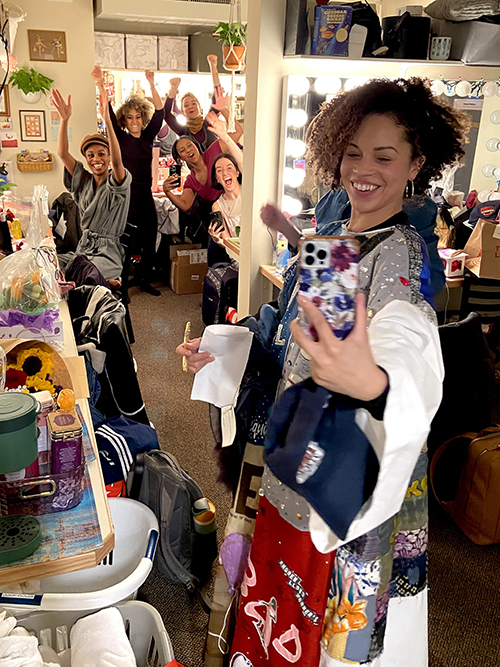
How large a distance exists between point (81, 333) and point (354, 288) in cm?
177

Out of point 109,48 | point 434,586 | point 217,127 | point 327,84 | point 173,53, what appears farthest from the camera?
point 173,53

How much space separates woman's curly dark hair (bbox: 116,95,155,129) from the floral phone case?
15.5 feet

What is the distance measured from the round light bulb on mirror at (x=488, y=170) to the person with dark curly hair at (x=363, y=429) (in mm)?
2444

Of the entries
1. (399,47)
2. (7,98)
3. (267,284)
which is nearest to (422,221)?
(267,284)

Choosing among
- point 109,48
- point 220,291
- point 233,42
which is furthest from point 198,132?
point 220,291

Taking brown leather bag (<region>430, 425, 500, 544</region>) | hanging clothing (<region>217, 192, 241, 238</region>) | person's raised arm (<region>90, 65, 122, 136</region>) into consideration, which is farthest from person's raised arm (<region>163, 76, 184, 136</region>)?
brown leather bag (<region>430, 425, 500, 544</region>)

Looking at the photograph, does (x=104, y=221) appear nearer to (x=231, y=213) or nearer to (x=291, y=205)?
(x=231, y=213)

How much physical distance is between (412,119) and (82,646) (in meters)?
1.23

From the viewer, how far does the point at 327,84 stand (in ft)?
8.98

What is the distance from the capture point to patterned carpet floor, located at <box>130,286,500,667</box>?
185cm

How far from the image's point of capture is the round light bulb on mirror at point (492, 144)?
3404mm

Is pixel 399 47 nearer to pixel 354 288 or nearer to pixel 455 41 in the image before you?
pixel 455 41

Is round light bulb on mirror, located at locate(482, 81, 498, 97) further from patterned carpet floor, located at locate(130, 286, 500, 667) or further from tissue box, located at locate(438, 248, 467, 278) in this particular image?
patterned carpet floor, located at locate(130, 286, 500, 667)

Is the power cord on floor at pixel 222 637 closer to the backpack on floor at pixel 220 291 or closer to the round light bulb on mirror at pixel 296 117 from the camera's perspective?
the round light bulb on mirror at pixel 296 117
